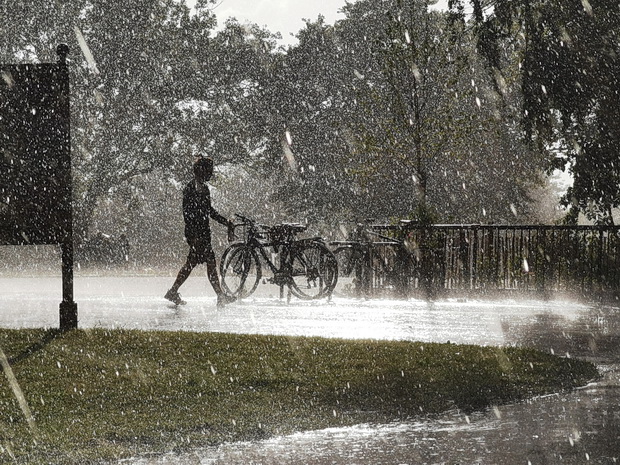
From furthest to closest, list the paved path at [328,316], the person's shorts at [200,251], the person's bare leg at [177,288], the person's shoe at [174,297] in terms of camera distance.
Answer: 1. the person's shoe at [174,297]
2. the person's bare leg at [177,288]
3. the person's shorts at [200,251]
4. the paved path at [328,316]

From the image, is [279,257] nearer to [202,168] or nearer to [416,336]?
[202,168]

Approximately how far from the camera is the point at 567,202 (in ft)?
79.6

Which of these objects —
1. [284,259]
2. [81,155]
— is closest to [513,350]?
[284,259]

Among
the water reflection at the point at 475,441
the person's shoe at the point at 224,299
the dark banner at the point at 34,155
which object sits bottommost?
the water reflection at the point at 475,441

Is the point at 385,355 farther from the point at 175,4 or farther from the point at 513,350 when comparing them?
the point at 175,4

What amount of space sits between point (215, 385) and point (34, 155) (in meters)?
3.43

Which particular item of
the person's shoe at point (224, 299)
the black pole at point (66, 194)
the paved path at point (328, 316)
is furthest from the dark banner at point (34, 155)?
the person's shoe at point (224, 299)

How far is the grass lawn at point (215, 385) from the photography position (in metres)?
5.80

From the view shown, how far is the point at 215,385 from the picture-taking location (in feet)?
23.9

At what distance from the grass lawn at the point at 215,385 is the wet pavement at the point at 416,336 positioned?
0.33 meters

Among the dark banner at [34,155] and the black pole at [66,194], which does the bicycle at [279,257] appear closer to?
the black pole at [66,194]

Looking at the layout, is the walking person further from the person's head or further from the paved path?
the paved path

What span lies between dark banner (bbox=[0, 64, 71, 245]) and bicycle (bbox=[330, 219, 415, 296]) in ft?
30.9

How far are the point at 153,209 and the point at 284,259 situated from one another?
63.2 metres
